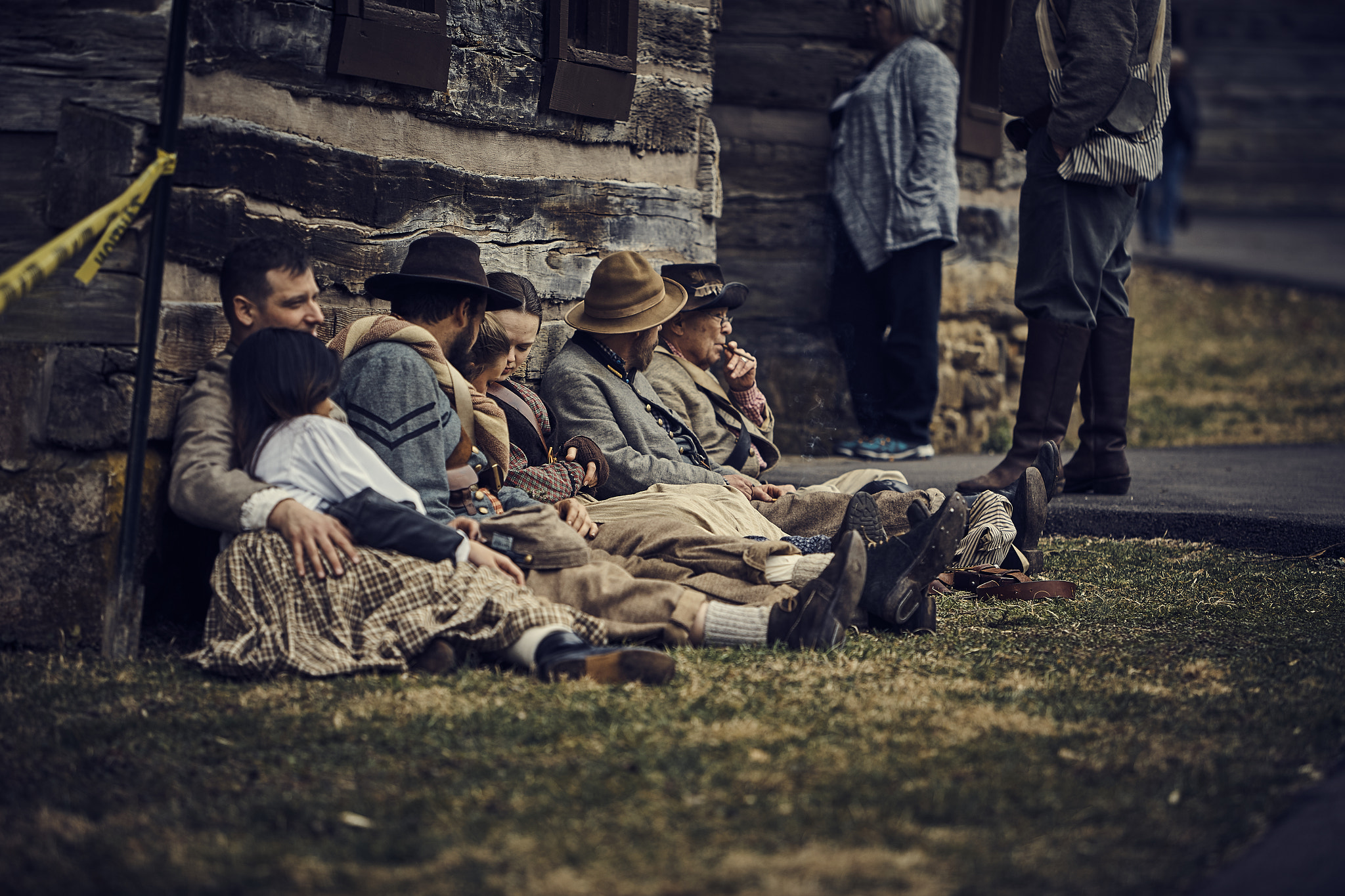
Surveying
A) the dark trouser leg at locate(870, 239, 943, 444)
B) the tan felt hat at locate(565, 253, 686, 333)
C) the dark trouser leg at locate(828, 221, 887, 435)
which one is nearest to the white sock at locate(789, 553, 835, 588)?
the tan felt hat at locate(565, 253, 686, 333)

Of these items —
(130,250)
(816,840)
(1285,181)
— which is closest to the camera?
(816,840)

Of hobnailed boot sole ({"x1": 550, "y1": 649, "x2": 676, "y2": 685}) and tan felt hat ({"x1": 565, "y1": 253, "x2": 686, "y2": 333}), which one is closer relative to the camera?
hobnailed boot sole ({"x1": 550, "y1": 649, "x2": 676, "y2": 685})

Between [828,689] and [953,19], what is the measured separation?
5404mm

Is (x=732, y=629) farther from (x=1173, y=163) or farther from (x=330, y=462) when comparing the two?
(x=1173, y=163)

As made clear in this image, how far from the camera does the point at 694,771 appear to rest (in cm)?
260

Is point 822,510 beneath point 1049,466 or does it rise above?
beneath

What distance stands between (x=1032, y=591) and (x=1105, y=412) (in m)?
1.72

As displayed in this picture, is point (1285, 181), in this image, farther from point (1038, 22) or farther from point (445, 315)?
point (445, 315)

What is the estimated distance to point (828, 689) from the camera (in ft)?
10.5

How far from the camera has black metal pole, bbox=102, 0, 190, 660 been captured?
3426mm

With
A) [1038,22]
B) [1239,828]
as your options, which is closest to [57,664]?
[1239,828]

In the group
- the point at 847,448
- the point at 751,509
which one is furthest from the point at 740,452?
the point at 847,448

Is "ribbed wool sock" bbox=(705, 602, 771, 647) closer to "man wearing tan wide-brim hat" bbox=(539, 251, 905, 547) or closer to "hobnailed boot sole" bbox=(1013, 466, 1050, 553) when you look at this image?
"man wearing tan wide-brim hat" bbox=(539, 251, 905, 547)

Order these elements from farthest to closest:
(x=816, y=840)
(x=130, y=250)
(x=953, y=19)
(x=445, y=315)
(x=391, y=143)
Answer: (x=953, y=19)
(x=391, y=143)
(x=445, y=315)
(x=130, y=250)
(x=816, y=840)
